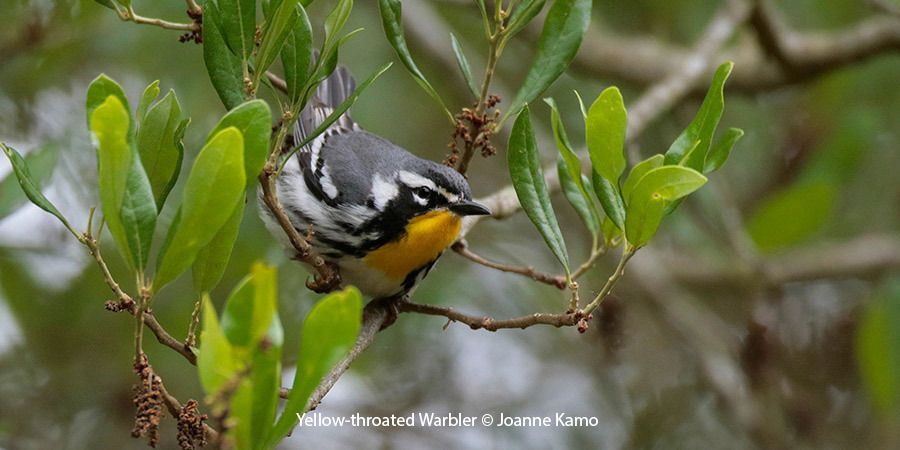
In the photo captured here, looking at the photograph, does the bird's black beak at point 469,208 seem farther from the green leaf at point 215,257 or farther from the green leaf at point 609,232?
the green leaf at point 215,257

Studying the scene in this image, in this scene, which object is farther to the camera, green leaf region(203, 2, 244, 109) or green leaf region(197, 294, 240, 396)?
green leaf region(203, 2, 244, 109)

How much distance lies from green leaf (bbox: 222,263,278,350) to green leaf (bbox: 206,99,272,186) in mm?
300

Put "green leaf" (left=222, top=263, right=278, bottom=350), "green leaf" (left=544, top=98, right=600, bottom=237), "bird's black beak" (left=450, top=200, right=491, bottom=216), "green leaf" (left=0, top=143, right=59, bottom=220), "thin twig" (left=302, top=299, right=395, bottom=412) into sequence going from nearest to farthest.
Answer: "green leaf" (left=222, top=263, right=278, bottom=350) → "thin twig" (left=302, top=299, right=395, bottom=412) → "green leaf" (left=544, top=98, right=600, bottom=237) → "green leaf" (left=0, top=143, right=59, bottom=220) → "bird's black beak" (left=450, top=200, right=491, bottom=216)

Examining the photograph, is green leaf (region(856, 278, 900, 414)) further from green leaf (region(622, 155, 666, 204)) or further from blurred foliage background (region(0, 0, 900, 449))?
green leaf (region(622, 155, 666, 204))

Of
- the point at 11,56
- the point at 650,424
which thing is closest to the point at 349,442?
the point at 650,424

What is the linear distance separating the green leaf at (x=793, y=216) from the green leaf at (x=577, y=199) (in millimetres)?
2542

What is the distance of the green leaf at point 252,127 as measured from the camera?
169 cm

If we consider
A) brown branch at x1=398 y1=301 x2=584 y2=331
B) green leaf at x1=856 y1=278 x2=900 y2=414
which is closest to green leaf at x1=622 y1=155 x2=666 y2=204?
brown branch at x1=398 y1=301 x2=584 y2=331

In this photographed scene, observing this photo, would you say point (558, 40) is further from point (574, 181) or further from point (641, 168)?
point (641, 168)

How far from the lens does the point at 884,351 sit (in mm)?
4281

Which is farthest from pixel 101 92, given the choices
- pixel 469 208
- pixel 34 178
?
pixel 469 208

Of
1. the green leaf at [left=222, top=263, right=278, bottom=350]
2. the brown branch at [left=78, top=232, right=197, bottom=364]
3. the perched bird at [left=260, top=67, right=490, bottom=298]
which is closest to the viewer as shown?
the green leaf at [left=222, top=263, right=278, bottom=350]

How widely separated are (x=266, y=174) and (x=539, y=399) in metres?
3.50

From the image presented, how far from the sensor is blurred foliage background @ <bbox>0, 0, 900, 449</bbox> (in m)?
4.09
